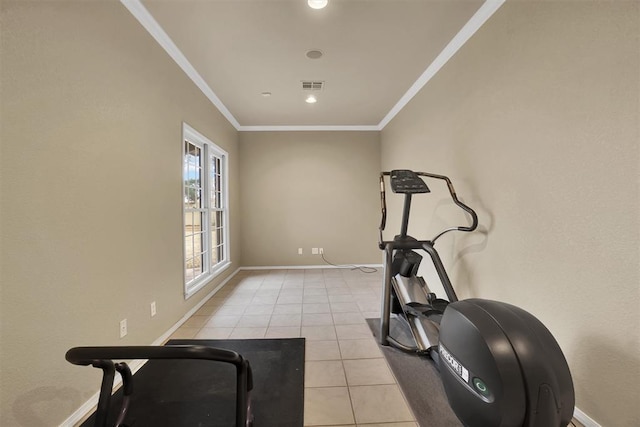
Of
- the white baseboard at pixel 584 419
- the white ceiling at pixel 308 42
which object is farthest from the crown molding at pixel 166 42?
the white baseboard at pixel 584 419

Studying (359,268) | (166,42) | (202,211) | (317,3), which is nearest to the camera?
(317,3)

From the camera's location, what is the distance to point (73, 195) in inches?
55.9

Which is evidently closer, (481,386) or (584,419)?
(481,386)

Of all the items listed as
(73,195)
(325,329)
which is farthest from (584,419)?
(73,195)

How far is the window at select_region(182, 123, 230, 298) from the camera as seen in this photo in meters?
3.15

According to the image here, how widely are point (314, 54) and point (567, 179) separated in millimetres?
2298

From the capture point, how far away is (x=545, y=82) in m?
1.56

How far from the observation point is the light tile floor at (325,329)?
1.55 metres

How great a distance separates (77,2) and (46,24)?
1.00 feet

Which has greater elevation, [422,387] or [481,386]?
[481,386]

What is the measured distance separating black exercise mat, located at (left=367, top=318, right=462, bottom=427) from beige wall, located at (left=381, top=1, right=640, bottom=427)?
2.29 ft

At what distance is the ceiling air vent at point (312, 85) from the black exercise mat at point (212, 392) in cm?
292

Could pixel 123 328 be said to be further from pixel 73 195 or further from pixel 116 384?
pixel 73 195

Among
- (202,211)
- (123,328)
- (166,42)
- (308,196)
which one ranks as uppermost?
(166,42)
